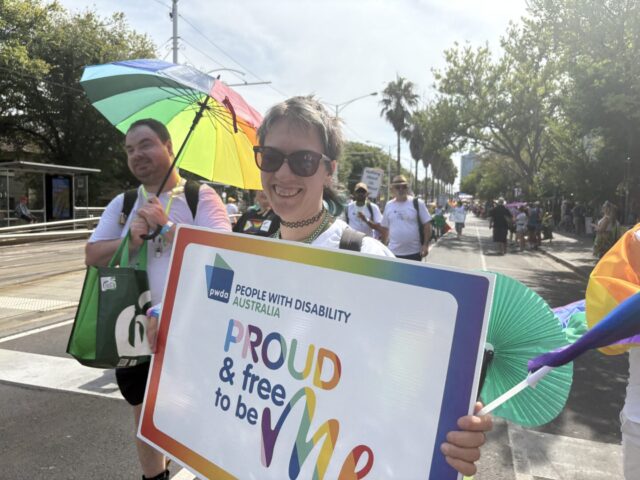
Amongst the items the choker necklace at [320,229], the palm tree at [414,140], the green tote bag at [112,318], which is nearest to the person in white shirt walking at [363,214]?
the green tote bag at [112,318]

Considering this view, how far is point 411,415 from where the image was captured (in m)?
1.08

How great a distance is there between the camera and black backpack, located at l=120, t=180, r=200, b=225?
238 centimetres

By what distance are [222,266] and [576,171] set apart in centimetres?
1915

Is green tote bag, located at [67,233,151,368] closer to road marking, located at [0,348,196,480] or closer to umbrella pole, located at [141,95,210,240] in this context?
umbrella pole, located at [141,95,210,240]

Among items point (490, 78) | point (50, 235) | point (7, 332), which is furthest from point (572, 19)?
point (50, 235)

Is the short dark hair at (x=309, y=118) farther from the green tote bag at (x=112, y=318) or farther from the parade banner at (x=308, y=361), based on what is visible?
the green tote bag at (x=112, y=318)

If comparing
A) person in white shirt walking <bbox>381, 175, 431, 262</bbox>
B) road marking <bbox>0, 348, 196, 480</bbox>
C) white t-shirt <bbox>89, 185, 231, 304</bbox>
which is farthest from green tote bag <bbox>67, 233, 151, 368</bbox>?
person in white shirt walking <bbox>381, 175, 431, 262</bbox>

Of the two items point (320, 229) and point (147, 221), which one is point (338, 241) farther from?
point (147, 221)

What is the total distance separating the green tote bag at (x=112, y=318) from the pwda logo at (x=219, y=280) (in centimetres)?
55

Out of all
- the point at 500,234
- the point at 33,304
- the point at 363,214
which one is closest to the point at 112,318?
the point at 363,214

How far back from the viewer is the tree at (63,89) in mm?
26766

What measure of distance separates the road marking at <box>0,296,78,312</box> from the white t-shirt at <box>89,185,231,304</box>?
564 centimetres

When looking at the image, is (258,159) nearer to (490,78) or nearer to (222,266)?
(222,266)

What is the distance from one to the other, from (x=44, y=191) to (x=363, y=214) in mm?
19350
